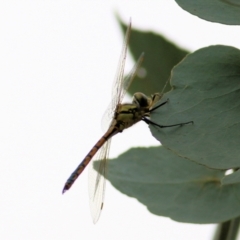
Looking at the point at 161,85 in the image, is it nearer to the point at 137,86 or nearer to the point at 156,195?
the point at 137,86

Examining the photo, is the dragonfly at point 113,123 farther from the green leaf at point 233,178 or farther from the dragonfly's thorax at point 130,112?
the green leaf at point 233,178

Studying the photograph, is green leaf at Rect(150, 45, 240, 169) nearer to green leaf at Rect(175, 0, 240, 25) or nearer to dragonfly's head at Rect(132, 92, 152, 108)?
green leaf at Rect(175, 0, 240, 25)

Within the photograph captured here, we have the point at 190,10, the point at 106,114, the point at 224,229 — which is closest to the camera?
the point at 190,10

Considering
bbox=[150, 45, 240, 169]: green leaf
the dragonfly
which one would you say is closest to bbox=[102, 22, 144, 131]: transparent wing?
the dragonfly

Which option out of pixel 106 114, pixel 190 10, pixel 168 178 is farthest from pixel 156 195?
pixel 190 10

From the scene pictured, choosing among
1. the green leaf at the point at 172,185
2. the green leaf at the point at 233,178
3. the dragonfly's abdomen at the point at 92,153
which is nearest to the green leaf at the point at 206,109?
the green leaf at the point at 233,178

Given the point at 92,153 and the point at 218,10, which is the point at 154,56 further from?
the point at 218,10

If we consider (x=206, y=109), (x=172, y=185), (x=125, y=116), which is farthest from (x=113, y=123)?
(x=206, y=109)
